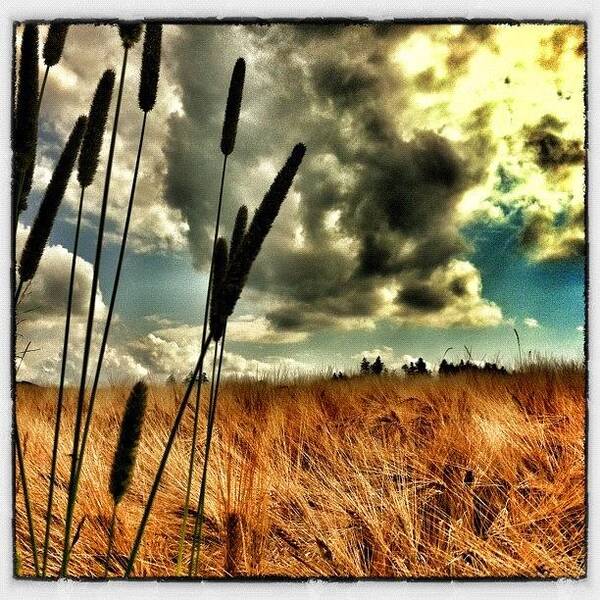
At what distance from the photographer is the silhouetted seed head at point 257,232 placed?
950mm

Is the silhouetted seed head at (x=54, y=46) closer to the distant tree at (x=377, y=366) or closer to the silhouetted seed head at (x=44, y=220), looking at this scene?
the silhouetted seed head at (x=44, y=220)

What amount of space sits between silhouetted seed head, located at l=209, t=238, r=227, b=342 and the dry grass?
1.31 ft

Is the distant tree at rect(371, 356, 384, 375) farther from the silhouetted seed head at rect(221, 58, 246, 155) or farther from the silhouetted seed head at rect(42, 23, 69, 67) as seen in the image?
the silhouetted seed head at rect(42, 23, 69, 67)

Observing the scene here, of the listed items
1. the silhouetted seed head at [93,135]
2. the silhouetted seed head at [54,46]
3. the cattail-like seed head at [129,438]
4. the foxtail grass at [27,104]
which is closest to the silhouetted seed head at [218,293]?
the cattail-like seed head at [129,438]

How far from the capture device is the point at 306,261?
4.75ft

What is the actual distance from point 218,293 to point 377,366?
514 mm

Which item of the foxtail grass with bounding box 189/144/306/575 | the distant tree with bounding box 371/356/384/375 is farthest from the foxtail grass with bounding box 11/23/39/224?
the distant tree with bounding box 371/356/384/375

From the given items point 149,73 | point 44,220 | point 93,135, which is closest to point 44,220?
point 44,220

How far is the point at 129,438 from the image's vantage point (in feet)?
3.02

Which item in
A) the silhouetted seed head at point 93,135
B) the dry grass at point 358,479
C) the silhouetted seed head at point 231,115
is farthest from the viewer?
the dry grass at point 358,479

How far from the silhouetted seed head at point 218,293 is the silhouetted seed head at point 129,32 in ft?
1.58

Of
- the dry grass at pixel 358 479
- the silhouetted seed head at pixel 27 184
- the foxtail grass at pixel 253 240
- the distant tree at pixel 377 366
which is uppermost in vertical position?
the silhouetted seed head at pixel 27 184

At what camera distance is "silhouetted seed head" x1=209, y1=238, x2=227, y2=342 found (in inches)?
39.1

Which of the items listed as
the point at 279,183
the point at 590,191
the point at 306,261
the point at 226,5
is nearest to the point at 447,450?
the point at 306,261
